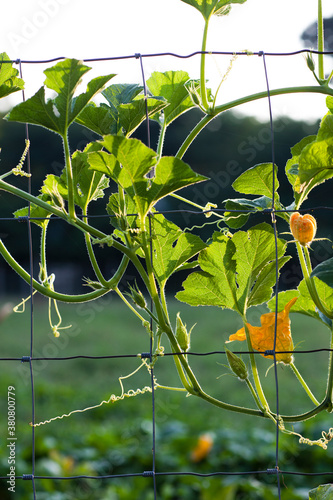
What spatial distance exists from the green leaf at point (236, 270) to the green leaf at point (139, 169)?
104 millimetres

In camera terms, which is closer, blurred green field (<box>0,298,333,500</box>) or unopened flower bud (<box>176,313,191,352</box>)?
unopened flower bud (<box>176,313,191,352</box>)

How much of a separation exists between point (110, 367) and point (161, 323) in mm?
3804

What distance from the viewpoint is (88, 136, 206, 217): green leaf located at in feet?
1.75

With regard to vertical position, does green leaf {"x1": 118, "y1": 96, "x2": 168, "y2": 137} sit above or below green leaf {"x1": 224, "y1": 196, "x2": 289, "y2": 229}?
above

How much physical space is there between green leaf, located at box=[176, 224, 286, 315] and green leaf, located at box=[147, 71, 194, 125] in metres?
0.18

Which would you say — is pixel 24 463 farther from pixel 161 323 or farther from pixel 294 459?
pixel 161 323

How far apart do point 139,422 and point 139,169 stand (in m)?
2.21

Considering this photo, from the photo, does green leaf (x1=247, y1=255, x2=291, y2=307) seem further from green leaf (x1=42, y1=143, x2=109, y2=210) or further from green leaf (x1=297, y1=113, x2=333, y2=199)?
green leaf (x1=42, y1=143, x2=109, y2=210)

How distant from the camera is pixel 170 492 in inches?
65.7

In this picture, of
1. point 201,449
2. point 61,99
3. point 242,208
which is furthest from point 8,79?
point 201,449

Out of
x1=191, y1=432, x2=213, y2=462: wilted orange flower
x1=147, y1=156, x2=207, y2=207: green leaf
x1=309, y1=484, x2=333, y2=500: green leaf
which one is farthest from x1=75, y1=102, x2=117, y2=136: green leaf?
x1=191, y1=432, x2=213, y2=462: wilted orange flower

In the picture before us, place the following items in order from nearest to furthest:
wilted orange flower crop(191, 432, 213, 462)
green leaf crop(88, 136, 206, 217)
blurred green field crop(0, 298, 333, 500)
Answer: green leaf crop(88, 136, 206, 217) < blurred green field crop(0, 298, 333, 500) < wilted orange flower crop(191, 432, 213, 462)

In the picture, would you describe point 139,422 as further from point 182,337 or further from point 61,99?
point 61,99

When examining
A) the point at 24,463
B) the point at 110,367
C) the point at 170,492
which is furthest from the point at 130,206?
the point at 110,367
